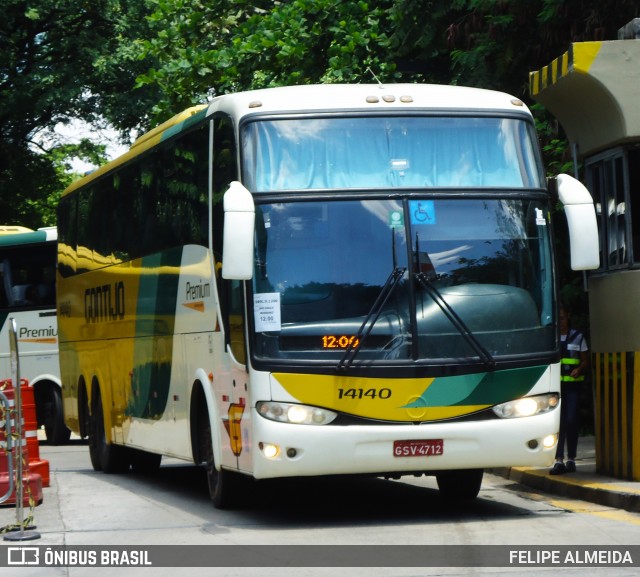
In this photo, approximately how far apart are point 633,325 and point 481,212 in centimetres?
250

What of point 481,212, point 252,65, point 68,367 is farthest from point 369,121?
point 252,65

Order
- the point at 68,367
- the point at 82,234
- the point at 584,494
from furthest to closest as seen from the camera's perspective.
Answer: the point at 68,367, the point at 82,234, the point at 584,494

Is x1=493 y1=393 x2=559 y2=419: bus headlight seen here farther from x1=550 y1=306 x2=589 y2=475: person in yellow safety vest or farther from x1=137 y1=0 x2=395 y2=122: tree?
x1=137 y1=0 x2=395 y2=122: tree

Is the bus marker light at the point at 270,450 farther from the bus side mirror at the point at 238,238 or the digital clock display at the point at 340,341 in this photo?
the bus side mirror at the point at 238,238

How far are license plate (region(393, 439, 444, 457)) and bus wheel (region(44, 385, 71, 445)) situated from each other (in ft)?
51.4

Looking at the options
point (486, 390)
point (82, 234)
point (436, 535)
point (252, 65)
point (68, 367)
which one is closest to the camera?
point (436, 535)

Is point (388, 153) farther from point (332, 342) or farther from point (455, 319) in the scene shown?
point (332, 342)

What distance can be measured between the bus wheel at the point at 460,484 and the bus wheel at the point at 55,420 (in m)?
13.8

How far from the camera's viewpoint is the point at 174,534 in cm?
1109

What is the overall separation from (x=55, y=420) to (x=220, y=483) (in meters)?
14.0

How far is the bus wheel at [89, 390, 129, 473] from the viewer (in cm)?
1833

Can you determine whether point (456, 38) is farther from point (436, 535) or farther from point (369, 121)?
point (436, 535)

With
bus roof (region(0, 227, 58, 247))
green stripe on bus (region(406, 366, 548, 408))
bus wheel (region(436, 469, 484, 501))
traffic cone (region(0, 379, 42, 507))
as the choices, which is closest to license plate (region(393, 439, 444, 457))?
green stripe on bus (region(406, 366, 548, 408))
